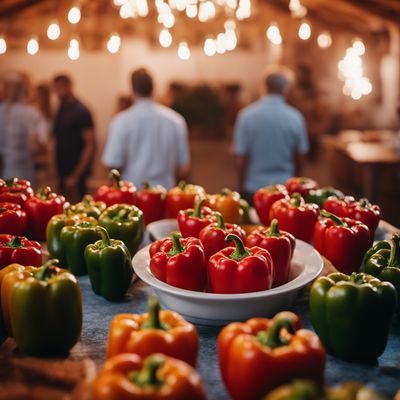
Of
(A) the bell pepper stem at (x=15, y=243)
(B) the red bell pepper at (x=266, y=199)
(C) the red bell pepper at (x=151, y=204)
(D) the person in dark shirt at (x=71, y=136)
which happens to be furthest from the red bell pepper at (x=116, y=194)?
(D) the person in dark shirt at (x=71, y=136)

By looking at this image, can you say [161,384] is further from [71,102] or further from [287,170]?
[71,102]

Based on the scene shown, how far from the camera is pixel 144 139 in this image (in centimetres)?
476

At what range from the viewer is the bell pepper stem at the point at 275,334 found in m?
1.32

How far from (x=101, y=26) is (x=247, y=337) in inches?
433

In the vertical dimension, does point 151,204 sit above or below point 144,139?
below

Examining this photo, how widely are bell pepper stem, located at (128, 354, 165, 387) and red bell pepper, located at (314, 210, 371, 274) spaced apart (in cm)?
127

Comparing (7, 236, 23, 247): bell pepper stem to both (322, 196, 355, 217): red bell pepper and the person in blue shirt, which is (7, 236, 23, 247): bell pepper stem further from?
the person in blue shirt

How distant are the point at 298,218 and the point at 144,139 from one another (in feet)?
7.79

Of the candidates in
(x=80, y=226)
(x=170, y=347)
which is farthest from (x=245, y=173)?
(x=170, y=347)

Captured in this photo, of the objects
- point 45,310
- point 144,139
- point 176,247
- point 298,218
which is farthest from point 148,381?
point 144,139

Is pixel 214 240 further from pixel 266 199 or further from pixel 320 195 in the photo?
pixel 320 195

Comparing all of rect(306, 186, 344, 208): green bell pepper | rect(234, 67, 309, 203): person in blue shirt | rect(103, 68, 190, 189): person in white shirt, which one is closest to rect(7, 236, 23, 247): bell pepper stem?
rect(306, 186, 344, 208): green bell pepper

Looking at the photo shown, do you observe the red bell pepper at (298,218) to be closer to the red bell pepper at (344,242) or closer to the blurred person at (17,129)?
the red bell pepper at (344,242)

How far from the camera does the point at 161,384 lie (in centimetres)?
116
